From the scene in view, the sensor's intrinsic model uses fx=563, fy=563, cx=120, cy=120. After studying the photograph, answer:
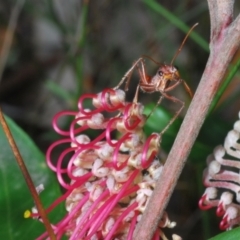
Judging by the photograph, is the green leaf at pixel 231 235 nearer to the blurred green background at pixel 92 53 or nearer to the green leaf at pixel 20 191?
the green leaf at pixel 20 191

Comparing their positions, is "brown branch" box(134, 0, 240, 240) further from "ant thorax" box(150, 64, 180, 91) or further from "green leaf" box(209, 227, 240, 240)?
"ant thorax" box(150, 64, 180, 91)

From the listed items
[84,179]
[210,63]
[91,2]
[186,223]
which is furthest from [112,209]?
[91,2]

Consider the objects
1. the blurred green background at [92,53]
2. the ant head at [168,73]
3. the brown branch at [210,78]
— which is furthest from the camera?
the blurred green background at [92,53]

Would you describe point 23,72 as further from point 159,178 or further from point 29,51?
point 159,178

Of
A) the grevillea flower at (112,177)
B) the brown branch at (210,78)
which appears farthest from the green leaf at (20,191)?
the brown branch at (210,78)

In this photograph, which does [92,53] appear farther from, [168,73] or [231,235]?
[231,235]

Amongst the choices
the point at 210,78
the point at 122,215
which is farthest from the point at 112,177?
the point at 210,78
